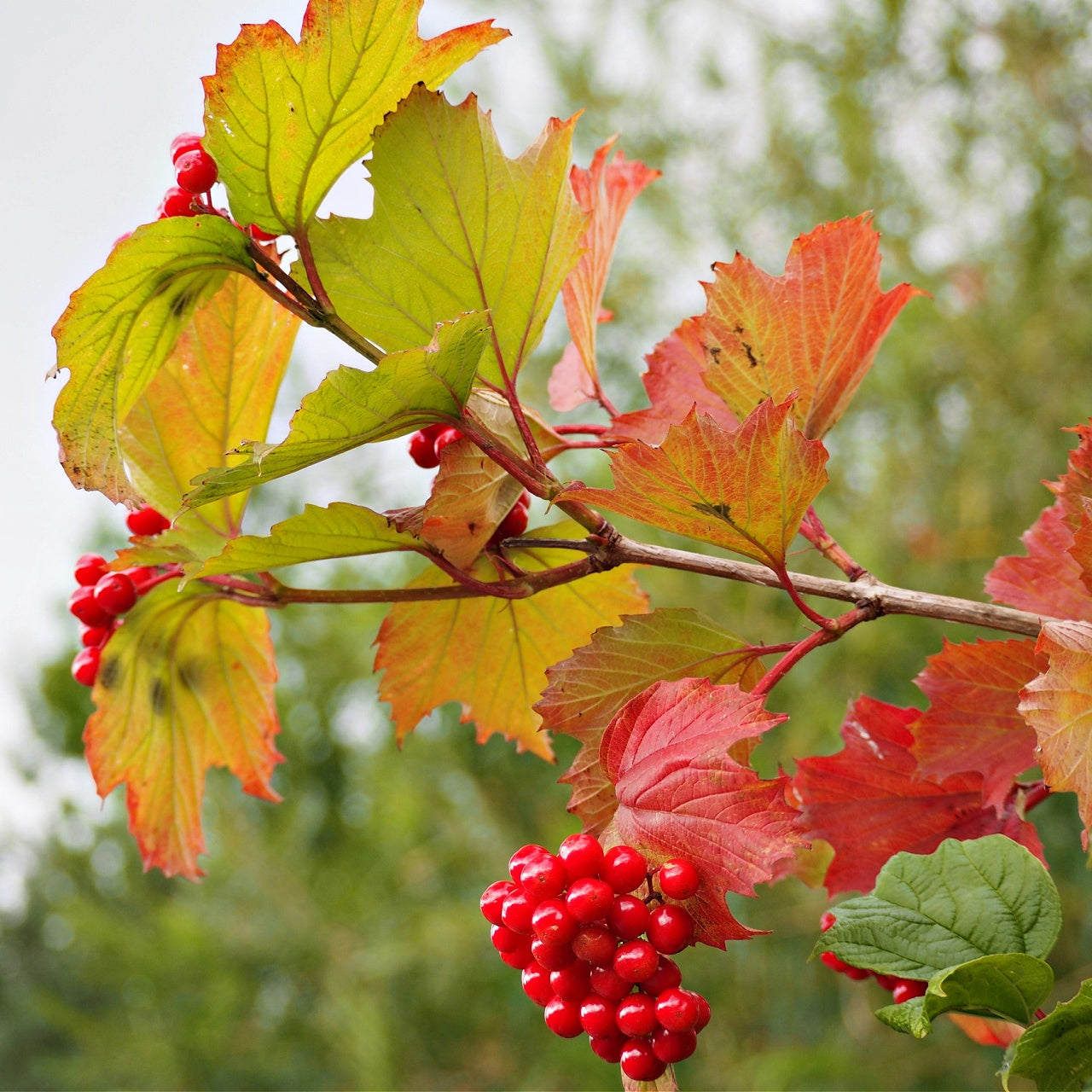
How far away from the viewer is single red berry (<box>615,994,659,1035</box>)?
0.75 ft

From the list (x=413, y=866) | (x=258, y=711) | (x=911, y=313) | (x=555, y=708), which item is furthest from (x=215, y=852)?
(x=555, y=708)

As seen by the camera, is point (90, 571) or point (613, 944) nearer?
point (613, 944)

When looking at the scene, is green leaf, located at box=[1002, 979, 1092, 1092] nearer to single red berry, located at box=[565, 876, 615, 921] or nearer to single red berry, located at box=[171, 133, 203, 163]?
single red berry, located at box=[565, 876, 615, 921]

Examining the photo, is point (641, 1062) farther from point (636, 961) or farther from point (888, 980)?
point (888, 980)

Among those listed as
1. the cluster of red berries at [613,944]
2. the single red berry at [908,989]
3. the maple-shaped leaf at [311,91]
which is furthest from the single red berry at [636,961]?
the maple-shaped leaf at [311,91]

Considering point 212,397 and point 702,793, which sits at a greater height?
point 212,397

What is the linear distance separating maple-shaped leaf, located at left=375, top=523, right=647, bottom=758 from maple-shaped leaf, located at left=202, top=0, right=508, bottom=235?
133 mm

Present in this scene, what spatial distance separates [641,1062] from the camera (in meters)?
0.23

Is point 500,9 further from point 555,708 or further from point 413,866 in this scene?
point 555,708

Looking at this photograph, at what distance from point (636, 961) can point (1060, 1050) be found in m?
0.10

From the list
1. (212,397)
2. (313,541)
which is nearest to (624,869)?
(313,541)

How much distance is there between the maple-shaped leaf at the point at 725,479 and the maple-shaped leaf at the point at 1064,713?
7 centimetres

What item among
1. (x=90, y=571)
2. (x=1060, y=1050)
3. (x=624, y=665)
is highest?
(x=90, y=571)

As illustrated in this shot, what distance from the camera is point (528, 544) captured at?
324 millimetres
